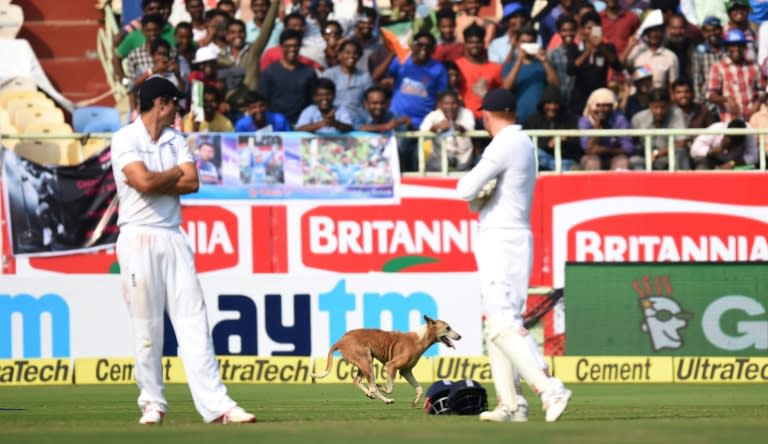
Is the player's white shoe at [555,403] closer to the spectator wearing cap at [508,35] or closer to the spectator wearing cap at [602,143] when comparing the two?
the spectator wearing cap at [602,143]

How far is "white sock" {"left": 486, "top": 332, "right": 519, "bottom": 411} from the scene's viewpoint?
9688mm

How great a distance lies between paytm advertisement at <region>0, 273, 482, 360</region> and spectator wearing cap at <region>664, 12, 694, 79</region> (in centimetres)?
445

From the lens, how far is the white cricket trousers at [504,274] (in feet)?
31.2

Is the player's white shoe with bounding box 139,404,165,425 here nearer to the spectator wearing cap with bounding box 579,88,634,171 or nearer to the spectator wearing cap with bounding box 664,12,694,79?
the spectator wearing cap with bounding box 579,88,634,171

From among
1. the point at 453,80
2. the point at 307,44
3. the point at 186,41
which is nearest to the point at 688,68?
the point at 453,80

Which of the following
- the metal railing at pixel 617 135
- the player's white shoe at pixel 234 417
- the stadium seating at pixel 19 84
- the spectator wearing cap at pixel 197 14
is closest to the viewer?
the player's white shoe at pixel 234 417

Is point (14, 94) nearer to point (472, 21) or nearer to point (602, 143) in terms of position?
point (472, 21)

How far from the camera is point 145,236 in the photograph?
9516mm

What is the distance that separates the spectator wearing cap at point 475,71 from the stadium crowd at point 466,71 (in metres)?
0.02

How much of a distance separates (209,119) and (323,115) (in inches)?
55.0

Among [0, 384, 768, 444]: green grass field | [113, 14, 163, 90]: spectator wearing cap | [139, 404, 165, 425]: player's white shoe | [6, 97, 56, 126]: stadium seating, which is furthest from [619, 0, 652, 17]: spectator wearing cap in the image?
[139, 404, 165, 425]: player's white shoe

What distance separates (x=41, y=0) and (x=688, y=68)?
360 inches

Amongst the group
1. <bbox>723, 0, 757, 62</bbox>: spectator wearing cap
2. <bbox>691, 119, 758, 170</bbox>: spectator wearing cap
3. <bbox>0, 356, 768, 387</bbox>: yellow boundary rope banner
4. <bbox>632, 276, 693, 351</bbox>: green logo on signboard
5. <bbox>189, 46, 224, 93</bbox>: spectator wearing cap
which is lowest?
<bbox>0, 356, 768, 387</bbox>: yellow boundary rope banner

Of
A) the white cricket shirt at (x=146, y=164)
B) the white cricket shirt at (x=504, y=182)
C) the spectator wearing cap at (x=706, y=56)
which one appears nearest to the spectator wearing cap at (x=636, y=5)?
the spectator wearing cap at (x=706, y=56)
